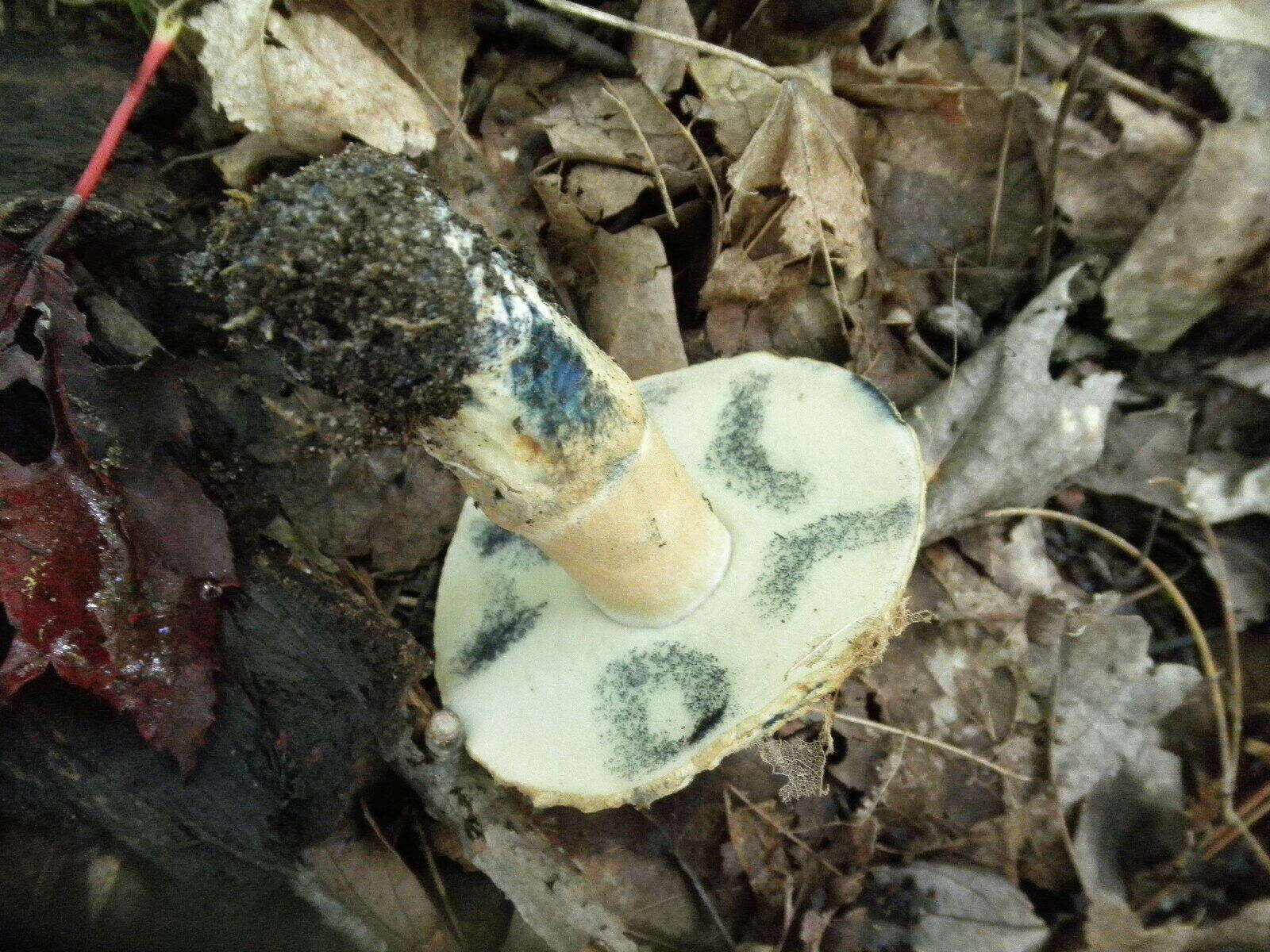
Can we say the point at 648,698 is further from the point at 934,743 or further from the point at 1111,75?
the point at 1111,75

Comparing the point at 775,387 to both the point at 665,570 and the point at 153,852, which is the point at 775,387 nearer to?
the point at 665,570

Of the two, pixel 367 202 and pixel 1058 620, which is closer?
pixel 367 202

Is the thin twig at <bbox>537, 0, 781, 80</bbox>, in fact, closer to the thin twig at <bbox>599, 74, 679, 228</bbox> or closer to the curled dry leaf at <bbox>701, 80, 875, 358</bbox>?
the curled dry leaf at <bbox>701, 80, 875, 358</bbox>

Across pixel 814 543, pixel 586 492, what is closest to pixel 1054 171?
pixel 814 543

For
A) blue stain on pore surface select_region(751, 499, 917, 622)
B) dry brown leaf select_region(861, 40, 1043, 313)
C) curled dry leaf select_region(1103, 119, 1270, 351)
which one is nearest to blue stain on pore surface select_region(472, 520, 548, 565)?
blue stain on pore surface select_region(751, 499, 917, 622)

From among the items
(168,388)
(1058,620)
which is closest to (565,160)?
(168,388)

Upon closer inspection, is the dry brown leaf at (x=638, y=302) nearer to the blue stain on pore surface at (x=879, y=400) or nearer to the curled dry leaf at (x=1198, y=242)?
the blue stain on pore surface at (x=879, y=400)

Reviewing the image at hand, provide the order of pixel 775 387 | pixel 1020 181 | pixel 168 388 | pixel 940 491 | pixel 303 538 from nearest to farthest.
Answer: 1. pixel 168 388
2. pixel 775 387
3. pixel 303 538
4. pixel 940 491
5. pixel 1020 181
